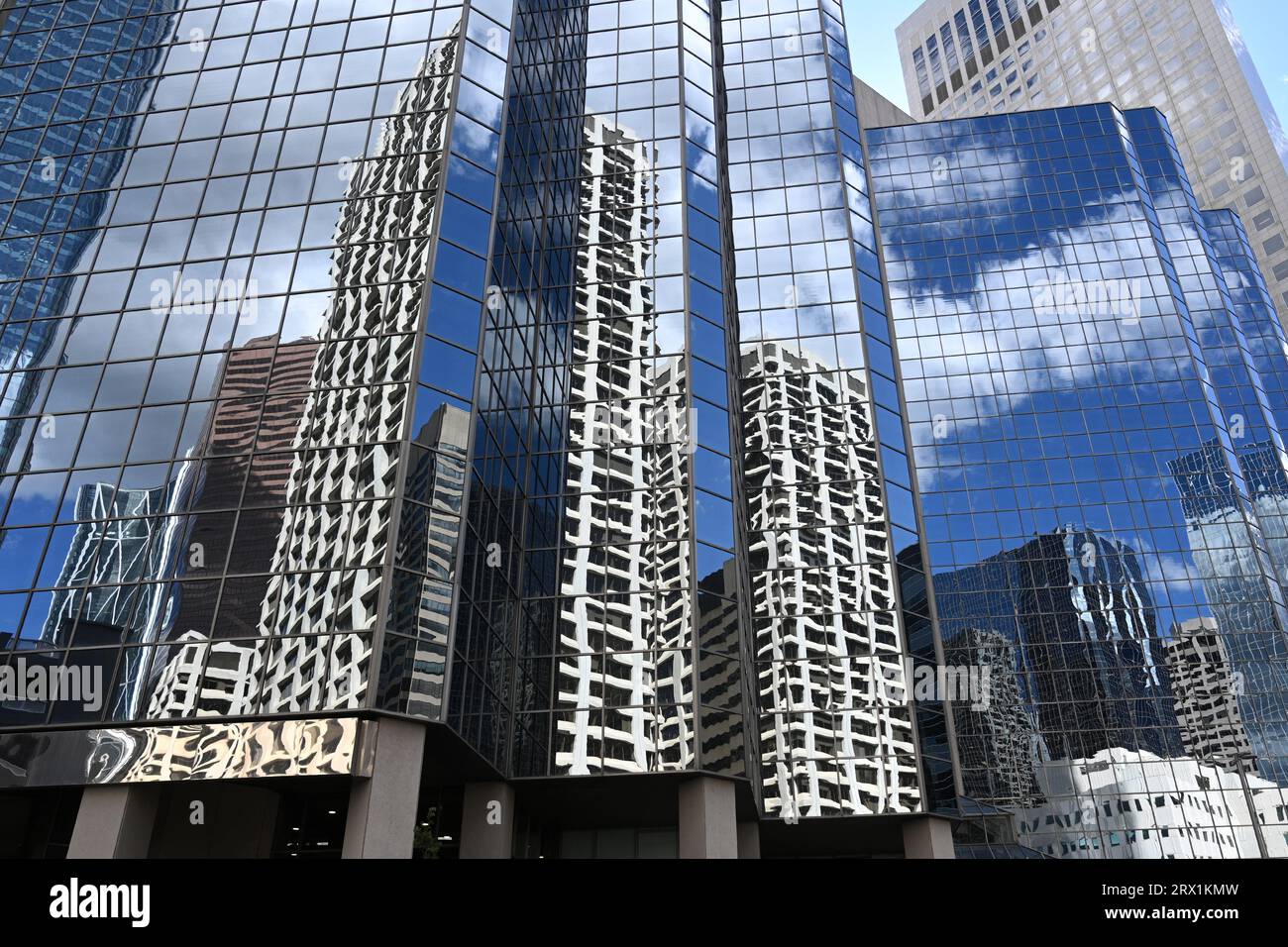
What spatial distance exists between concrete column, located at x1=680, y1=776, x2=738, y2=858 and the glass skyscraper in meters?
0.14

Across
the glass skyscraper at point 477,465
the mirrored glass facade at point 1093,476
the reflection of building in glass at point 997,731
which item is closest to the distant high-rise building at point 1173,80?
the mirrored glass facade at point 1093,476

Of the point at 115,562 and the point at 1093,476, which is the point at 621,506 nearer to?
the point at 115,562

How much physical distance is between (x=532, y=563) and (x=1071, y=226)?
5945 cm

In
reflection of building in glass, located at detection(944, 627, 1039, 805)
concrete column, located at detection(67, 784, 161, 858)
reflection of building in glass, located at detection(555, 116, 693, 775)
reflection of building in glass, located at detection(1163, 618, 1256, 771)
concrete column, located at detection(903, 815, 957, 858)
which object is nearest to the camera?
concrete column, located at detection(67, 784, 161, 858)

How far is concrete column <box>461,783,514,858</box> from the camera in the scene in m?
30.2

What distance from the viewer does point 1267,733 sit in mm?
59094

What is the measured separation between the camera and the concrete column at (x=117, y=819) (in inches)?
Answer: 951

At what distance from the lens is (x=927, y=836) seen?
122ft

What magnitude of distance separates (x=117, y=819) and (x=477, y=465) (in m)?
13.3

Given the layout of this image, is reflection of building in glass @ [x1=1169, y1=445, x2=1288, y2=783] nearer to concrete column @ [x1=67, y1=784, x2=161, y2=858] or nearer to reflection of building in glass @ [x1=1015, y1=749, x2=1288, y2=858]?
reflection of building in glass @ [x1=1015, y1=749, x2=1288, y2=858]

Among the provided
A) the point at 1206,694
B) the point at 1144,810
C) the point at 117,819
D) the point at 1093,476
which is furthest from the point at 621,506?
the point at 1206,694

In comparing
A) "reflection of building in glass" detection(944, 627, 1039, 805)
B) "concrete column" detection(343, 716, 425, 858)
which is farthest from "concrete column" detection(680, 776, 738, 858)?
"reflection of building in glass" detection(944, 627, 1039, 805)

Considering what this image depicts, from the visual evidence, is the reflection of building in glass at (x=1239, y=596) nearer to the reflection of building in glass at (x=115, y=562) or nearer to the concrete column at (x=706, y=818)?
the concrete column at (x=706, y=818)
